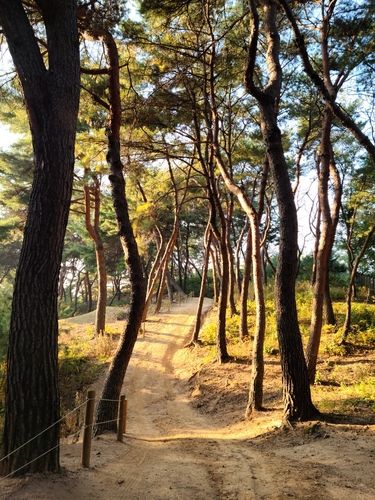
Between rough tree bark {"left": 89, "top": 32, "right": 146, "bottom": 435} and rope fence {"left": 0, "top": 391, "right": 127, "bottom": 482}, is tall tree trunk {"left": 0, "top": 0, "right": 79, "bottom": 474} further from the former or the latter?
rough tree bark {"left": 89, "top": 32, "right": 146, "bottom": 435}

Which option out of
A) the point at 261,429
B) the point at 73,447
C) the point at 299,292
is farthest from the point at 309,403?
the point at 299,292

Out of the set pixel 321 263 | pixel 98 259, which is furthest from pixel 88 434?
pixel 98 259

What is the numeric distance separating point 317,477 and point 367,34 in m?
8.60

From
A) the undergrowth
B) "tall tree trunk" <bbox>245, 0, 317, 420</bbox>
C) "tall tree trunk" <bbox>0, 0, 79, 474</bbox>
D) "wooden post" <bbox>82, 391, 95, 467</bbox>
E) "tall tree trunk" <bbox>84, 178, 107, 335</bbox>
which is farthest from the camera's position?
"tall tree trunk" <bbox>84, 178, 107, 335</bbox>

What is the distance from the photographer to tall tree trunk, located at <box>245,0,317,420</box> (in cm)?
576

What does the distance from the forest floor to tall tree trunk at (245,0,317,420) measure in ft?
1.49

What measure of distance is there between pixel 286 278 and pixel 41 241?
3801 millimetres

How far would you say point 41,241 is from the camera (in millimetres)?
3975

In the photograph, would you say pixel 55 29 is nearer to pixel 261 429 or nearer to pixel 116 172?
pixel 116 172

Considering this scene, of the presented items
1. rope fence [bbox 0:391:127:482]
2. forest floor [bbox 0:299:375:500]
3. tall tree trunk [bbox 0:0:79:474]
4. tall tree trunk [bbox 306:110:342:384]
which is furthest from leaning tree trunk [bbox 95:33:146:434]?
tall tree trunk [bbox 306:110:342:384]

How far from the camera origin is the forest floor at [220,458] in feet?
11.8

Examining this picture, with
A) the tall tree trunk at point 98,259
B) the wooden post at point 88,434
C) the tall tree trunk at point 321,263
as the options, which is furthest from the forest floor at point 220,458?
the tall tree trunk at point 98,259

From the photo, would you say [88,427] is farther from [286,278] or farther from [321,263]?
[321,263]

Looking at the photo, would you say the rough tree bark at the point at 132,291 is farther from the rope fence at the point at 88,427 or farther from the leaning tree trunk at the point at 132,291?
the rope fence at the point at 88,427
